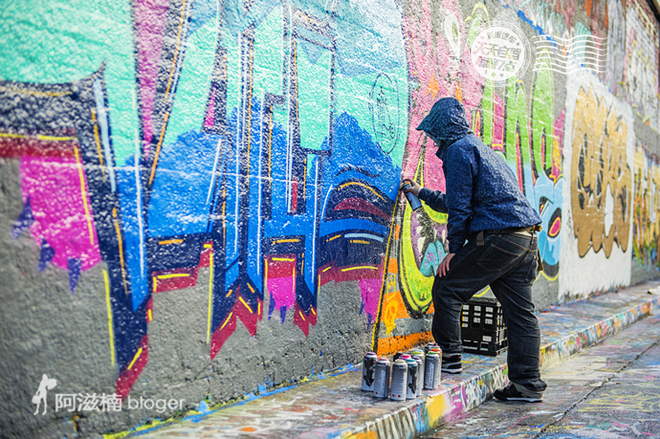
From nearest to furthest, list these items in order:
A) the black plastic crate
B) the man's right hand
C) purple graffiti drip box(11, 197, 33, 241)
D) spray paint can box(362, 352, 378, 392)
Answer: purple graffiti drip box(11, 197, 33, 241) → spray paint can box(362, 352, 378, 392) → the man's right hand → the black plastic crate

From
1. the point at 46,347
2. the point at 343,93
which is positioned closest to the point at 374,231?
the point at 343,93

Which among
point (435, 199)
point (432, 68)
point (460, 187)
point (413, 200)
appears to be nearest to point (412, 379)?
point (460, 187)

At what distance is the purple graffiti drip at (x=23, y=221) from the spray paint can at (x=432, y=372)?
94.4 inches

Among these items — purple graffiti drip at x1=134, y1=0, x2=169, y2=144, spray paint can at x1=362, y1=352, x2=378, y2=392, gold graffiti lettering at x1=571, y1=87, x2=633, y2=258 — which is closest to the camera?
purple graffiti drip at x1=134, y1=0, x2=169, y2=144

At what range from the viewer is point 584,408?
3.71 meters

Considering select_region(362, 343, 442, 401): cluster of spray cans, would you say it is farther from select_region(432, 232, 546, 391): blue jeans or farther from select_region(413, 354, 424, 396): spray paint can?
select_region(432, 232, 546, 391): blue jeans

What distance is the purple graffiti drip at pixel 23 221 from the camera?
216 centimetres

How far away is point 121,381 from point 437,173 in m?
3.44

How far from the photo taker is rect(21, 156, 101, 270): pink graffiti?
87.4 inches

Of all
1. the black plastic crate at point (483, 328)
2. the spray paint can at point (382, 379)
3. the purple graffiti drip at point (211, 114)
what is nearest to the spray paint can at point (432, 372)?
the spray paint can at point (382, 379)

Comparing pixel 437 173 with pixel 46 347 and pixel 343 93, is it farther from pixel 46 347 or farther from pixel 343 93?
pixel 46 347

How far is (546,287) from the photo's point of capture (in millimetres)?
7348

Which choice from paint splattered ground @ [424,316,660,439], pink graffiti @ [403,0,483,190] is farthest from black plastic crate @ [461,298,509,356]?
pink graffiti @ [403,0,483,190]

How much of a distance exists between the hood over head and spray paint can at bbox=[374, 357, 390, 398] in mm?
1564
